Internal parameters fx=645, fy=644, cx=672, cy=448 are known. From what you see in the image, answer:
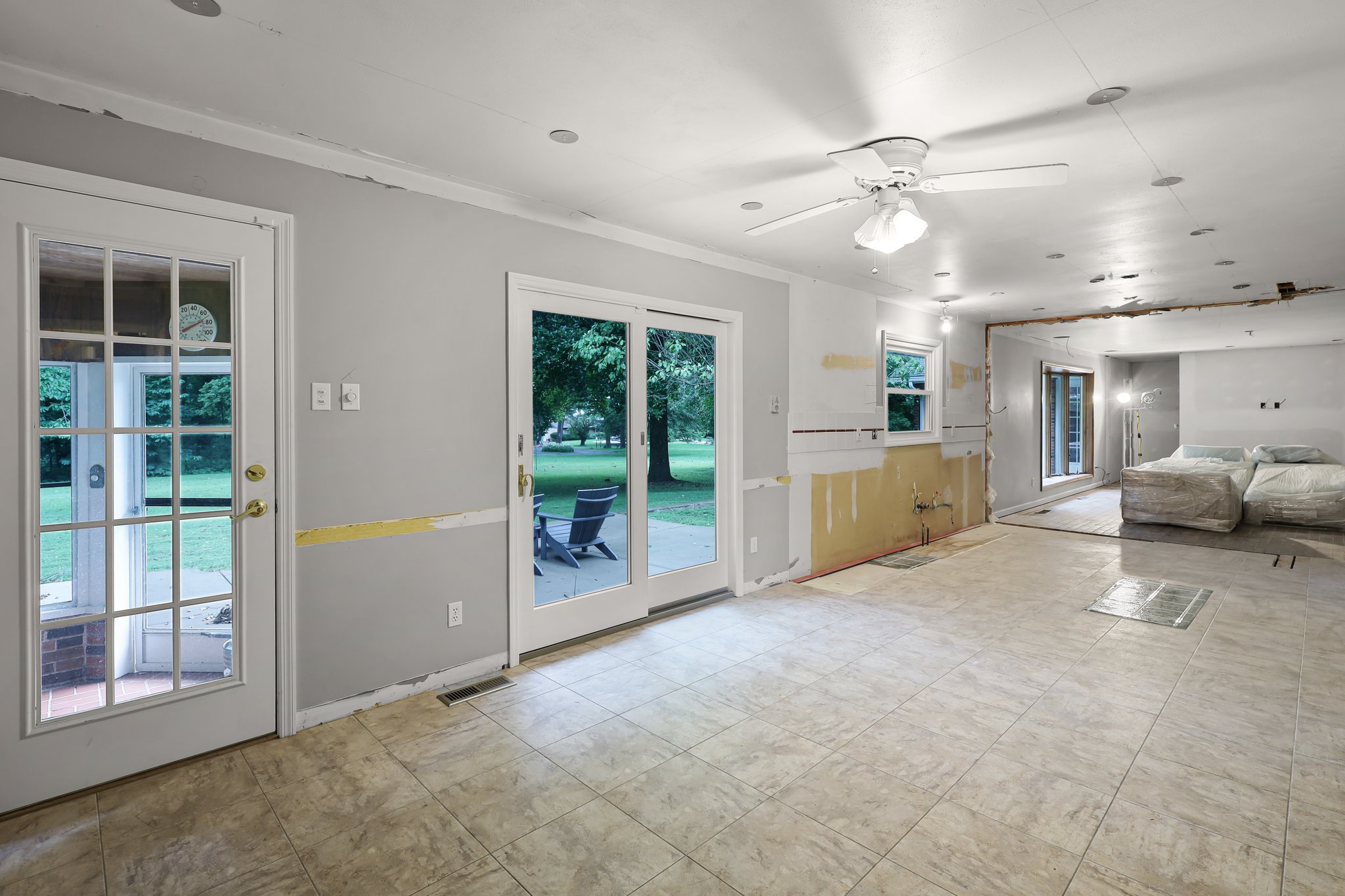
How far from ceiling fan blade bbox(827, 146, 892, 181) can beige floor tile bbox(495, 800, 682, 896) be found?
2.54m

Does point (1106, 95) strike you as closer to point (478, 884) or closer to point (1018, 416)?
point (478, 884)

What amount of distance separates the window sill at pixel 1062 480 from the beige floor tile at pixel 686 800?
907cm

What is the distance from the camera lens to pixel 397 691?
9.73 feet

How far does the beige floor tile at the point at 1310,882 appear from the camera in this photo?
5.69ft

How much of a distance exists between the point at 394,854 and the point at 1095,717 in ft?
9.06

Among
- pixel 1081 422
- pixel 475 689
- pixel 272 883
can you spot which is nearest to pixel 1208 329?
pixel 1081 422

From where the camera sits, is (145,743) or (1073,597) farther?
(1073,597)

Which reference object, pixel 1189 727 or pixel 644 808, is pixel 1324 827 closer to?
pixel 1189 727

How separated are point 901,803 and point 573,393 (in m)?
2.52

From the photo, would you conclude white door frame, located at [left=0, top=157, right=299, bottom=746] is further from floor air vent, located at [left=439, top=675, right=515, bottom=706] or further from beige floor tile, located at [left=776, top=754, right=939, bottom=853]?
beige floor tile, located at [left=776, top=754, right=939, bottom=853]

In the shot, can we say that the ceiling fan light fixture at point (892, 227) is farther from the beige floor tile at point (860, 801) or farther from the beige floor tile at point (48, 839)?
the beige floor tile at point (48, 839)

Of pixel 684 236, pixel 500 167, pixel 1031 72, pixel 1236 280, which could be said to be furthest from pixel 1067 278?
pixel 500 167

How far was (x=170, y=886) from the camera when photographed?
70.5 inches

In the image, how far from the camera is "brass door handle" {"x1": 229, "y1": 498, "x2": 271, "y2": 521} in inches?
99.7
